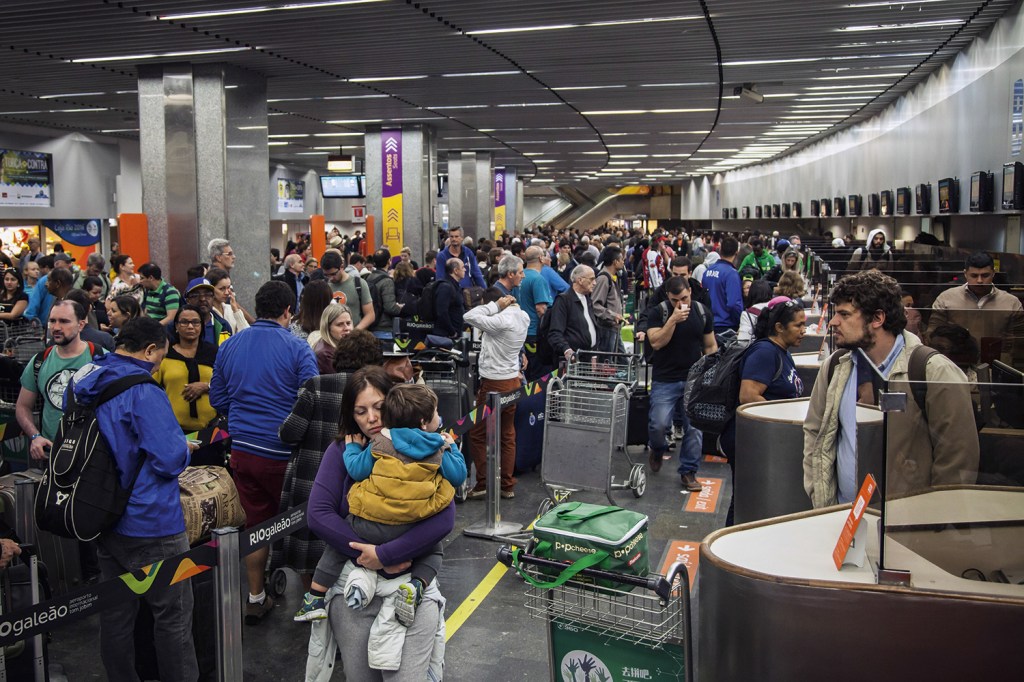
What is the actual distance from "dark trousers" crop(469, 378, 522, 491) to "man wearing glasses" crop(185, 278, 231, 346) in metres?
2.12

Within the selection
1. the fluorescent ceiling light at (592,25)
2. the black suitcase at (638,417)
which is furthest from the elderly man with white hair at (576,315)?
the fluorescent ceiling light at (592,25)

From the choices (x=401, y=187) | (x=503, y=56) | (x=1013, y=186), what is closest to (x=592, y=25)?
(x=503, y=56)

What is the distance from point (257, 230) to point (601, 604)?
39.0 ft

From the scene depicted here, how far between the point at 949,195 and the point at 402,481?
12.1 meters

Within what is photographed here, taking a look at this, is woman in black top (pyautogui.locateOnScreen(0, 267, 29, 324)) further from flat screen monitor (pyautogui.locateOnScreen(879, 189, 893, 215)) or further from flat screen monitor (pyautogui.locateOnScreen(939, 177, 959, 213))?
flat screen monitor (pyautogui.locateOnScreen(879, 189, 893, 215))

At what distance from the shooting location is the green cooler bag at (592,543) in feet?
10.8

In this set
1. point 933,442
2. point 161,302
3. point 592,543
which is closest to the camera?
point 933,442

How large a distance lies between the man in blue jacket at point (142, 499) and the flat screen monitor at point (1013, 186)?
8828 mm

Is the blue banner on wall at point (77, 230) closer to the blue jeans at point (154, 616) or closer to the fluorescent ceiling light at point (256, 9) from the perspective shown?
the fluorescent ceiling light at point (256, 9)

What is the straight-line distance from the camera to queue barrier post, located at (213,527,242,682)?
3.87 m

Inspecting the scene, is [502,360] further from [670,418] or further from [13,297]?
[13,297]

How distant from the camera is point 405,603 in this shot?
3.46 meters

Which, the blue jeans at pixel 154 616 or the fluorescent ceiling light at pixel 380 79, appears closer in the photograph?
the blue jeans at pixel 154 616

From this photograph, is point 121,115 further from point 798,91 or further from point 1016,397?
point 1016,397
